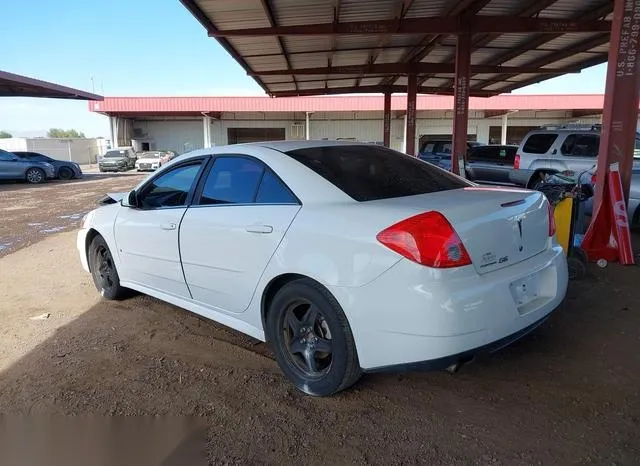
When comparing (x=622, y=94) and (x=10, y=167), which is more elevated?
(x=622, y=94)

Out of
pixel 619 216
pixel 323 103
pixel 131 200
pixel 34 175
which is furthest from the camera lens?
pixel 323 103

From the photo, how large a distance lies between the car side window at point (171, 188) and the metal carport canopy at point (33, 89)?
20504 mm

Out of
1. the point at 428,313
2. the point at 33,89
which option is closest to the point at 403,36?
the point at 428,313

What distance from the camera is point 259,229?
127 inches

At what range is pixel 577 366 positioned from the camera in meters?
3.42

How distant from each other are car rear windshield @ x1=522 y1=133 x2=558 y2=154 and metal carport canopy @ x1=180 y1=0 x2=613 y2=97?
2.38m

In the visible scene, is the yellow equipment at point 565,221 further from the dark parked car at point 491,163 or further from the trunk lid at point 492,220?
the dark parked car at point 491,163

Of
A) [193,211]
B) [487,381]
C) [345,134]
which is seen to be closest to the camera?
[487,381]

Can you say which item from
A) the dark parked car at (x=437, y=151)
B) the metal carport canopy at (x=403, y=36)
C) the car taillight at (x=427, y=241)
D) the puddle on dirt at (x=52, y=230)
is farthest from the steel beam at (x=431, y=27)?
Result: the car taillight at (x=427, y=241)

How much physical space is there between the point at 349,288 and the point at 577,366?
1853 mm

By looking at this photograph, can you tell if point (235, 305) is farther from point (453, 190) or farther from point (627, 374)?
point (627, 374)

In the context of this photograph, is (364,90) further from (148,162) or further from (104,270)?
(104,270)

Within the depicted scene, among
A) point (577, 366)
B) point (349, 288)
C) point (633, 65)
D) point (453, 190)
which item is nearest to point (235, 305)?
point (349, 288)

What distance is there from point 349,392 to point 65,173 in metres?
26.1
